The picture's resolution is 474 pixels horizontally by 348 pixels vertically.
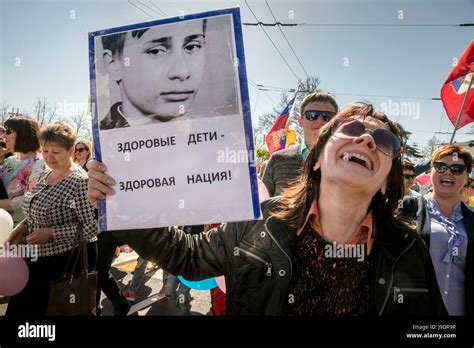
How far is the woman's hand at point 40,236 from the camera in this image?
2074 millimetres

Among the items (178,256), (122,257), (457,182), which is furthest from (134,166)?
(122,257)

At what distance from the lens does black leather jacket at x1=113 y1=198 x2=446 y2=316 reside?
130cm

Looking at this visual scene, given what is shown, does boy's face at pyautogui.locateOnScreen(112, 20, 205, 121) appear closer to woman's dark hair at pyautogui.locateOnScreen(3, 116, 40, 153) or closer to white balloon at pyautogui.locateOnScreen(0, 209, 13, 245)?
white balloon at pyautogui.locateOnScreen(0, 209, 13, 245)

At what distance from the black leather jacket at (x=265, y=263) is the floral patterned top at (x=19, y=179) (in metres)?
2.27

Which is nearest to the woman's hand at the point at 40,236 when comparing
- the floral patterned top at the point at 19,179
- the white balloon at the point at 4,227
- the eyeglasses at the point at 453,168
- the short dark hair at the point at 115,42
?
the white balloon at the point at 4,227

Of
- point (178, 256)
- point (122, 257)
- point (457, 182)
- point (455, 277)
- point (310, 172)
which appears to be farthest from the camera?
point (122, 257)

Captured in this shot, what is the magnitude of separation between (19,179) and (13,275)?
144 cm

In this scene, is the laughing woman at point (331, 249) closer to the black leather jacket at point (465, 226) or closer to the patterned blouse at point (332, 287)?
the patterned blouse at point (332, 287)

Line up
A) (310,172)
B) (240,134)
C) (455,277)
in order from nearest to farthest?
(240,134) → (310,172) → (455,277)

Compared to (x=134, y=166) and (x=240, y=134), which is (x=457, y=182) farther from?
(x=134, y=166)

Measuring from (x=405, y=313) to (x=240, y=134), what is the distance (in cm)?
104

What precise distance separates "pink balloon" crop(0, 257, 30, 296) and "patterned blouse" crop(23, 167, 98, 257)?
137mm

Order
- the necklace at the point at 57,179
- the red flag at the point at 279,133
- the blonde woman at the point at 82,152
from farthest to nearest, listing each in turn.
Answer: the red flag at the point at 279,133 < the blonde woman at the point at 82,152 < the necklace at the point at 57,179

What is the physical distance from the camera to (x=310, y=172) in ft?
5.25
